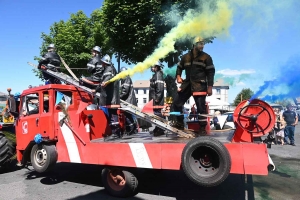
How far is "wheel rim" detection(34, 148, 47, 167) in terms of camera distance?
17.4 ft

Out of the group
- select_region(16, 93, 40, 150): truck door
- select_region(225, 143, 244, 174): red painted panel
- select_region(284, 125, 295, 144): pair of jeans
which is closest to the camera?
select_region(225, 143, 244, 174): red painted panel

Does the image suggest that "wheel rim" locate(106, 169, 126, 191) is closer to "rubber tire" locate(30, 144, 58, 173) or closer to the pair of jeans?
"rubber tire" locate(30, 144, 58, 173)

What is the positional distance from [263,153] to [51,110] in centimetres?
407

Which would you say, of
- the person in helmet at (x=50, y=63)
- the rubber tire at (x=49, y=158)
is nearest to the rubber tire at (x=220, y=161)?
the rubber tire at (x=49, y=158)

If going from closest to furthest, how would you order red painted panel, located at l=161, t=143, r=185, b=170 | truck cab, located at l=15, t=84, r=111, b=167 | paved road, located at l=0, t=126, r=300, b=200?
red painted panel, located at l=161, t=143, r=185, b=170 → paved road, located at l=0, t=126, r=300, b=200 → truck cab, located at l=15, t=84, r=111, b=167

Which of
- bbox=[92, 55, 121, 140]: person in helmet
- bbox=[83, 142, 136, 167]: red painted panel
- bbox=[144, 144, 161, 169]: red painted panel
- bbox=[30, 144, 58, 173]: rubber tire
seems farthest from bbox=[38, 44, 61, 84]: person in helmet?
bbox=[144, 144, 161, 169]: red painted panel

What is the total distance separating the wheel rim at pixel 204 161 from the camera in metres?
3.85

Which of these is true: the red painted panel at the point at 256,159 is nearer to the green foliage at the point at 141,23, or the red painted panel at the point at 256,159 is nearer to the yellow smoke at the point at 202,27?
the yellow smoke at the point at 202,27

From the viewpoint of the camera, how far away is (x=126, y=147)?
174 inches

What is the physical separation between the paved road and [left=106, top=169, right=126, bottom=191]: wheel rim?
22cm

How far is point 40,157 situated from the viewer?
545cm

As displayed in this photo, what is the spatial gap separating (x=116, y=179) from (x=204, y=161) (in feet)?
5.73

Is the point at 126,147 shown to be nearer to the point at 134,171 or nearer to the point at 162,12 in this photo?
the point at 134,171

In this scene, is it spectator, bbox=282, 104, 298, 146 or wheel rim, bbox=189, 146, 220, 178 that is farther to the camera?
spectator, bbox=282, 104, 298, 146
